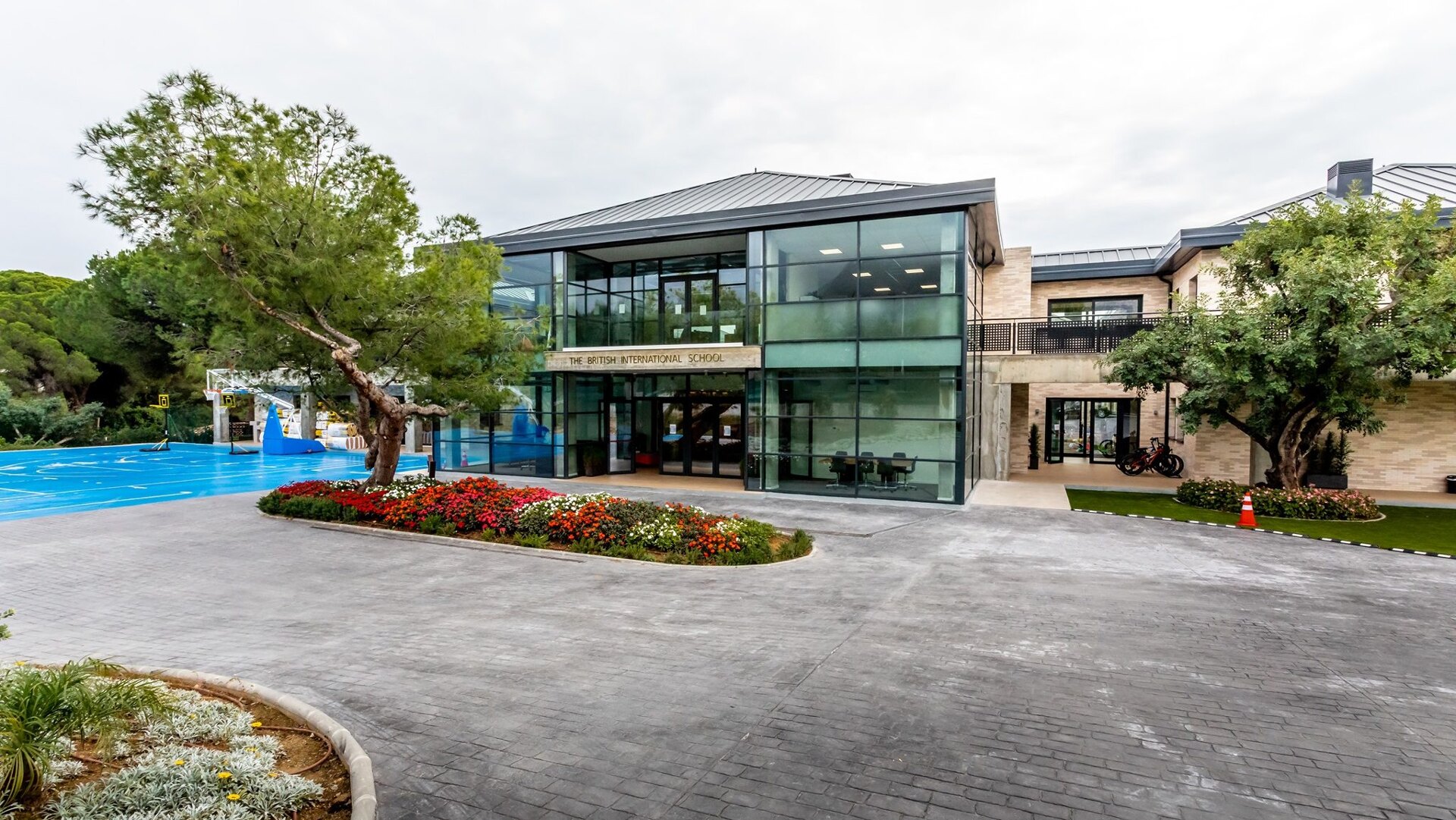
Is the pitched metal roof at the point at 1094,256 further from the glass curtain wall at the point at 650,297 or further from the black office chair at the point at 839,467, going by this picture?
the black office chair at the point at 839,467

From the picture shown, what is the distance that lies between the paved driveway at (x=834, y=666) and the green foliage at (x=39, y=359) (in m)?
34.5

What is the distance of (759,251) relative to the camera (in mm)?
18094

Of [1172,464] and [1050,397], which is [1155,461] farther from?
[1050,397]

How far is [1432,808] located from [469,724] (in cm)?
625

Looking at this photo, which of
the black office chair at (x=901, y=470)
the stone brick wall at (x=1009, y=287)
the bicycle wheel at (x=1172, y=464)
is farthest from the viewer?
the stone brick wall at (x=1009, y=287)

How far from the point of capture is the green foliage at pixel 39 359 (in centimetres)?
3569

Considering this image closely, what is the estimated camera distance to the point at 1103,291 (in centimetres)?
2536

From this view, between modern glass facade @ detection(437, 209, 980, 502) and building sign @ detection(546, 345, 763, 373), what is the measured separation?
245 mm

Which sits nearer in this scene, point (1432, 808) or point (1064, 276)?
point (1432, 808)

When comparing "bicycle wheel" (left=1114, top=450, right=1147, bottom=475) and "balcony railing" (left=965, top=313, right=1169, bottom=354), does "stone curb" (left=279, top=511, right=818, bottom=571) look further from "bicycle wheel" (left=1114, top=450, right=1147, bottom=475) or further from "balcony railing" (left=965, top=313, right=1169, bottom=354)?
"bicycle wheel" (left=1114, top=450, right=1147, bottom=475)

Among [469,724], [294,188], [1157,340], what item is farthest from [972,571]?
[294,188]

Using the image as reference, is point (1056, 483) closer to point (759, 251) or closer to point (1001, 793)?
point (759, 251)

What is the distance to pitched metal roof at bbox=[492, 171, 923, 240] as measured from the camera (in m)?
18.2

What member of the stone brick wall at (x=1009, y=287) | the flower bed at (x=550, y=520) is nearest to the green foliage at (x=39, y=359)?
the flower bed at (x=550, y=520)
